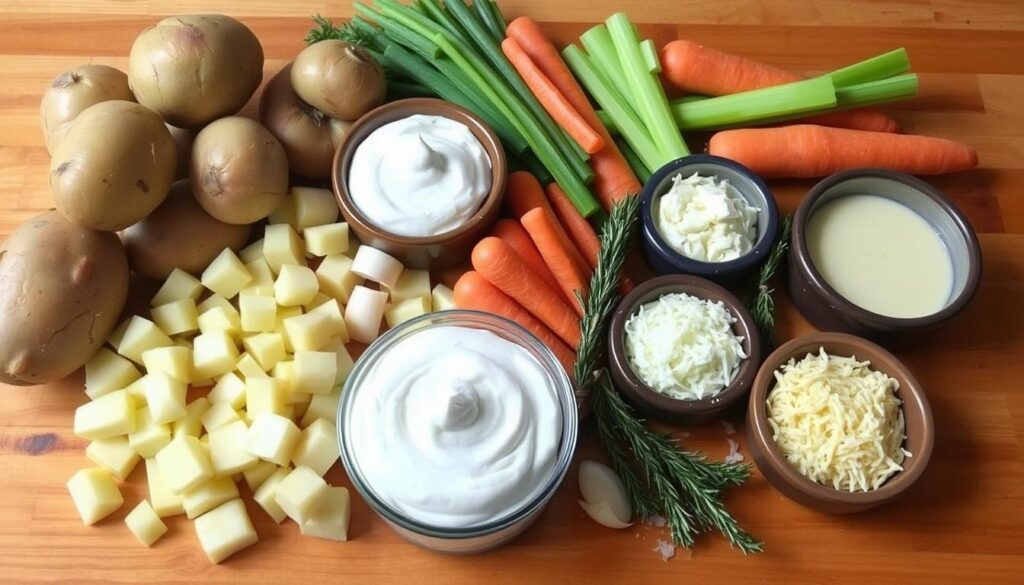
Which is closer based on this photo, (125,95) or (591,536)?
(591,536)

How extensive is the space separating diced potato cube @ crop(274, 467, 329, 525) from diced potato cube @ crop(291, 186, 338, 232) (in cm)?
59

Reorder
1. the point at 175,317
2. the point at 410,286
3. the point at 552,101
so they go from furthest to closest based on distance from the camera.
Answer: the point at 552,101
the point at 410,286
the point at 175,317

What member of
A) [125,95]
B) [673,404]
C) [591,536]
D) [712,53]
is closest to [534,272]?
[673,404]

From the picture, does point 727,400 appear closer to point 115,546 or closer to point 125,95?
point 115,546

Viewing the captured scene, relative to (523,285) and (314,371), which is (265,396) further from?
(523,285)

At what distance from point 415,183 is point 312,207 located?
10.3 inches

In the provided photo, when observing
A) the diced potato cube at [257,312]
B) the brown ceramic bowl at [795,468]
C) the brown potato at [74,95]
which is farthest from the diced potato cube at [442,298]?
the brown potato at [74,95]

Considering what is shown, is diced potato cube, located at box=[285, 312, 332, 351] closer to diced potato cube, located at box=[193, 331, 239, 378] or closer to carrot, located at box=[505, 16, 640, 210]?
diced potato cube, located at box=[193, 331, 239, 378]

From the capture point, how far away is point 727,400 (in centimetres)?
180

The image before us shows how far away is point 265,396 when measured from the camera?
1835 millimetres

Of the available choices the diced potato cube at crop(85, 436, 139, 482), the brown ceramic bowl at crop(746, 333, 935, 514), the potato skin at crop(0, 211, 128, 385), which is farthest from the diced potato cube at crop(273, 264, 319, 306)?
the brown ceramic bowl at crop(746, 333, 935, 514)

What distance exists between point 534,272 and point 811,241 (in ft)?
2.07

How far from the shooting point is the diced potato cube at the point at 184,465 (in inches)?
68.7

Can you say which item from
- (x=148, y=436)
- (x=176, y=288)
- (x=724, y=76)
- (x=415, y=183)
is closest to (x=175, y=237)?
(x=176, y=288)
